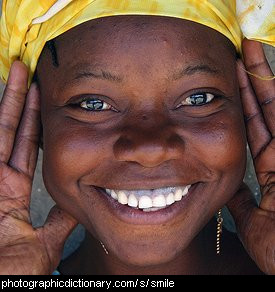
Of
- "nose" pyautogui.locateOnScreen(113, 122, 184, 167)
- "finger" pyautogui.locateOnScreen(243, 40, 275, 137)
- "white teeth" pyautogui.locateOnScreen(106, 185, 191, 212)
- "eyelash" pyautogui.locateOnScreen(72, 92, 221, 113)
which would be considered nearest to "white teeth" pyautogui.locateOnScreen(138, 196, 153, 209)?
"white teeth" pyautogui.locateOnScreen(106, 185, 191, 212)

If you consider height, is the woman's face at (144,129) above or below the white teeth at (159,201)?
above

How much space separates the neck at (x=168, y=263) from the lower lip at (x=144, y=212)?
337mm

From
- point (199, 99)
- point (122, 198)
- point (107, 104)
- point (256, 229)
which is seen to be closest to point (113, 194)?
point (122, 198)

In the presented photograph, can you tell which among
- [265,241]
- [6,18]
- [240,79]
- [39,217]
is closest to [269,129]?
[240,79]

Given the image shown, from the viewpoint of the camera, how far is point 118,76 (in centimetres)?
158

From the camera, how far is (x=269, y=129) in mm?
1868

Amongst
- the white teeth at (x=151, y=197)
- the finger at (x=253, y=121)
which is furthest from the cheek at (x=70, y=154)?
the finger at (x=253, y=121)

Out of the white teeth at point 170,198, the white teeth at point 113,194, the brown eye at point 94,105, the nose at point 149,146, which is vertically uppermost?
the brown eye at point 94,105

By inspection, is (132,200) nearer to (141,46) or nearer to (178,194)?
(178,194)

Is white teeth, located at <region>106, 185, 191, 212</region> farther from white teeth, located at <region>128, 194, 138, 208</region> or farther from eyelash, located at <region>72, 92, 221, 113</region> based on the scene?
eyelash, located at <region>72, 92, 221, 113</region>

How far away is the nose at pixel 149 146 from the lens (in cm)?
153

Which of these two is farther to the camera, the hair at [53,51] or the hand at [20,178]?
the hand at [20,178]

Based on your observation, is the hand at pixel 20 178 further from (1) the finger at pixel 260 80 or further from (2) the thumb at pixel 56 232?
(1) the finger at pixel 260 80
